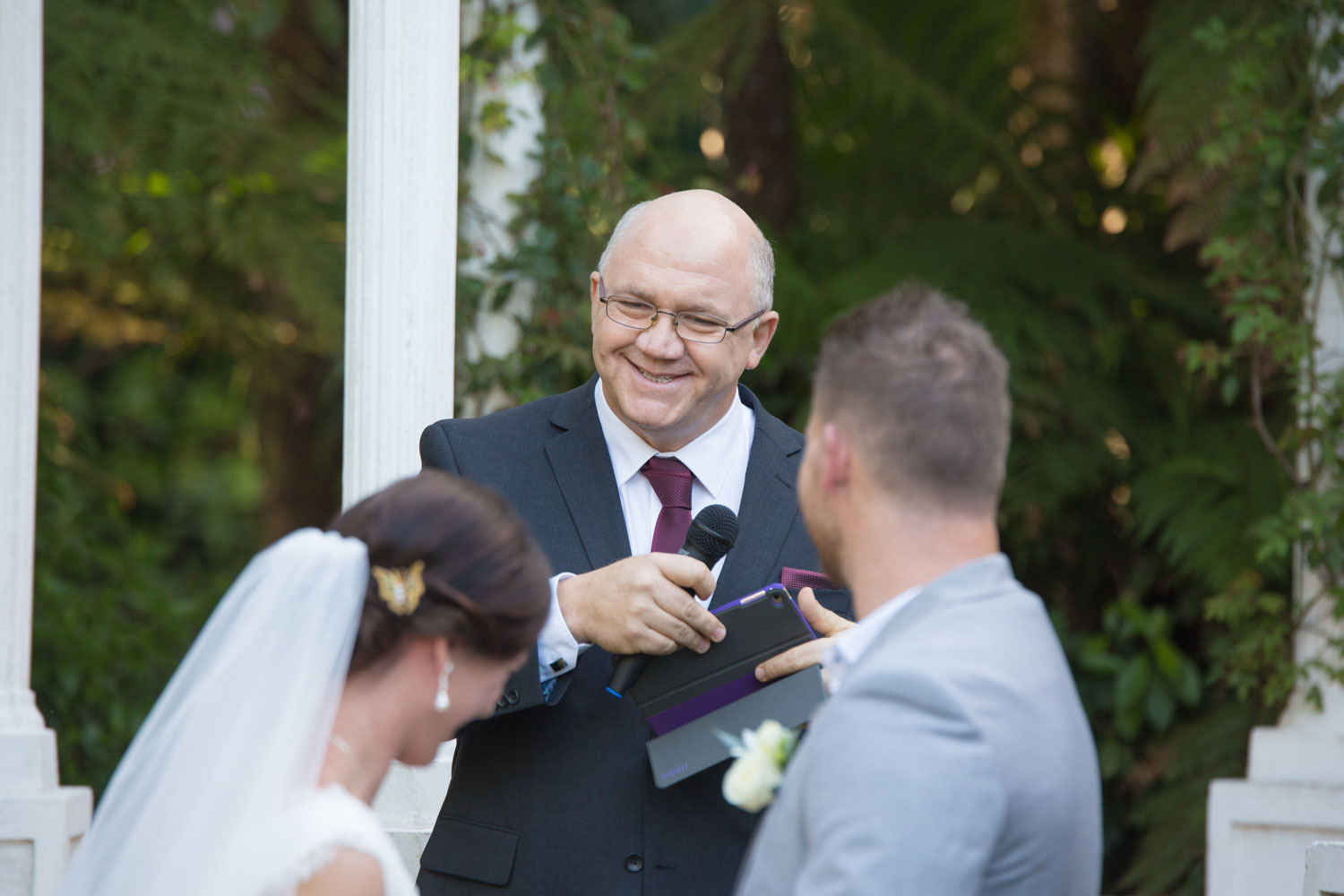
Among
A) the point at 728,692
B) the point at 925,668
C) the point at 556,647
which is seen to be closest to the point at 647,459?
the point at 556,647

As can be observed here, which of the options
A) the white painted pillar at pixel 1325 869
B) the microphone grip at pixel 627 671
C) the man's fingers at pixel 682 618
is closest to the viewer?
the man's fingers at pixel 682 618

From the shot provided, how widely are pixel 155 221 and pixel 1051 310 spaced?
12.1 ft

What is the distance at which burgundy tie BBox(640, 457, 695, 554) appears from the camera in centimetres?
272

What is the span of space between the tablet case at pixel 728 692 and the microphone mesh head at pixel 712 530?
151mm

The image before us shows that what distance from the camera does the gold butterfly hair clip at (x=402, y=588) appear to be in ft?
5.85

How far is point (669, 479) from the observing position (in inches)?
110

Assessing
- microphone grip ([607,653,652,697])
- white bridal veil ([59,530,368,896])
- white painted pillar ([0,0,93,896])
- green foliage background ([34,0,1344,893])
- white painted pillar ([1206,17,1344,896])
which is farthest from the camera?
green foliage background ([34,0,1344,893])

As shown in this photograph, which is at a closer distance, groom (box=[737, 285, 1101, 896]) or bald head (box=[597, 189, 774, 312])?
groom (box=[737, 285, 1101, 896])

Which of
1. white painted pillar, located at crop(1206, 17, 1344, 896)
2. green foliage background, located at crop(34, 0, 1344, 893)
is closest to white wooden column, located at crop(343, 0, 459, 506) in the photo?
green foliage background, located at crop(34, 0, 1344, 893)

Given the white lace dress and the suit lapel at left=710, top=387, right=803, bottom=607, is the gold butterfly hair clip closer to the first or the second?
the white lace dress

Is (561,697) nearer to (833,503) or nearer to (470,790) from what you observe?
(470,790)

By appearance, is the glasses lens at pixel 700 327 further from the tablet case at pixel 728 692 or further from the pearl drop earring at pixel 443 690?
the pearl drop earring at pixel 443 690

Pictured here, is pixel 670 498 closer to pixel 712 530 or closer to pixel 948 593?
pixel 712 530

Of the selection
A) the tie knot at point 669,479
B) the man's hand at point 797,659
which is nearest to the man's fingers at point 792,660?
the man's hand at point 797,659
